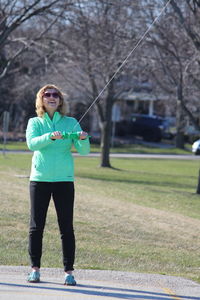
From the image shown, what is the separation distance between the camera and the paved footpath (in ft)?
21.7

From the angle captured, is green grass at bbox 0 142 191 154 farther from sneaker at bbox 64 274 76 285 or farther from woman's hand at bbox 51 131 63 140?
woman's hand at bbox 51 131 63 140

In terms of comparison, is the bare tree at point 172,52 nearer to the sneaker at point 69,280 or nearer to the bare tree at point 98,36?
the bare tree at point 98,36

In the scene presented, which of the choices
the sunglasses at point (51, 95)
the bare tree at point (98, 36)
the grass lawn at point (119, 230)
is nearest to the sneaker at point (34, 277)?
the grass lawn at point (119, 230)

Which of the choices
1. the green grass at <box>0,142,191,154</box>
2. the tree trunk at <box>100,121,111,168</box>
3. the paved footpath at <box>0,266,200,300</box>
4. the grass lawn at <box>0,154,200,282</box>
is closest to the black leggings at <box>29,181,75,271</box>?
the paved footpath at <box>0,266,200,300</box>

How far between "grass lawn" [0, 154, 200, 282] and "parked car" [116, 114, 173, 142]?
3719cm

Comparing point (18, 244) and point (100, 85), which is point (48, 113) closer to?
point (18, 244)

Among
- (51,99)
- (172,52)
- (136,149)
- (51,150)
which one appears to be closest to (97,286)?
(51,150)

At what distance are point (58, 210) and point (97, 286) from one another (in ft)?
2.76

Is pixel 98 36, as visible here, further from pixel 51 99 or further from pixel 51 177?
pixel 51 177

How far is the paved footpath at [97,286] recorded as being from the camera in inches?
260

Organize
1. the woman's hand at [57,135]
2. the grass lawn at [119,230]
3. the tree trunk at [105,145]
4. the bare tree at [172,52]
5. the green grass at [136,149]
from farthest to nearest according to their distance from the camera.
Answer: the green grass at [136,149] < the tree trunk at [105,145] < the bare tree at [172,52] < the grass lawn at [119,230] < the woman's hand at [57,135]

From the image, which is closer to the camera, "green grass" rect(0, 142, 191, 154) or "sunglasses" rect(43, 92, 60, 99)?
"sunglasses" rect(43, 92, 60, 99)

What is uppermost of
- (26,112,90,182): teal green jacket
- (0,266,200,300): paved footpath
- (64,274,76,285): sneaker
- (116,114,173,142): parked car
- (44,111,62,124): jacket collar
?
(44,111,62,124): jacket collar

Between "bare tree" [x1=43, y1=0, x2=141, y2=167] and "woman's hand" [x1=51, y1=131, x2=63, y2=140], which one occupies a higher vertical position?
"bare tree" [x1=43, y1=0, x2=141, y2=167]
